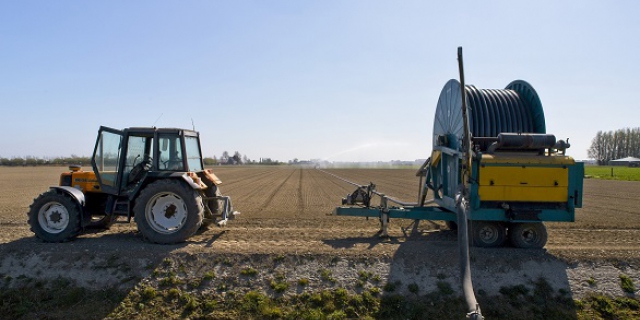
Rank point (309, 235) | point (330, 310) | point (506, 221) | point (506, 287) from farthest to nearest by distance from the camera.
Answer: point (309, 235) → point (506, 221) → point (506, 287) → point (330, 310)

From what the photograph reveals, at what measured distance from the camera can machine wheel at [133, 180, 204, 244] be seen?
854 centimetres

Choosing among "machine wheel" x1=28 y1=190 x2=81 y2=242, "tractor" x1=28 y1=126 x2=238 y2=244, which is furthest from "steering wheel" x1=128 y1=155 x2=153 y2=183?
"machine wheel" x1=28 y1=190 x2=81 y2=242

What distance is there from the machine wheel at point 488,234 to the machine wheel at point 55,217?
8.28 meters

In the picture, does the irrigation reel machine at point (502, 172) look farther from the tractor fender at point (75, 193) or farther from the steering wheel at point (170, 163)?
the tractor fender at point (75, 193)

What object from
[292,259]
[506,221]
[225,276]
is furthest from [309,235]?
[506,221]

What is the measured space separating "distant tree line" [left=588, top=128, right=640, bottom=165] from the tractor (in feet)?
397

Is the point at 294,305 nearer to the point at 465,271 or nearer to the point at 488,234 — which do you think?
the point at 465,271

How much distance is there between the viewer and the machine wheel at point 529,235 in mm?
8523

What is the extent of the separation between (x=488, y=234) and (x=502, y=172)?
1.48 metres

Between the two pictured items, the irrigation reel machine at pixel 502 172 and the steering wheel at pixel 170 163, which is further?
the steering wheel at pixel 170 163

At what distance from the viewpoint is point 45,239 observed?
28.4ft

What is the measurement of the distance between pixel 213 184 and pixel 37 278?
398 centimetres

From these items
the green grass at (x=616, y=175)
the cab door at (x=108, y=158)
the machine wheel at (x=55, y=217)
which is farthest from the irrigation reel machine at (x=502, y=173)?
the green grass at (x=616, y=175)

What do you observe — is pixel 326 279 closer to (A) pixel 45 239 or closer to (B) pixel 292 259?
(B) pixel 292 259
